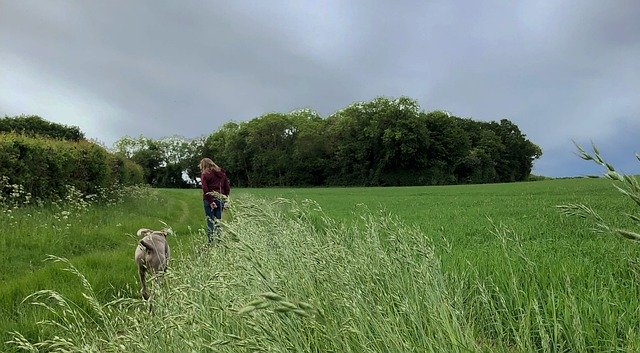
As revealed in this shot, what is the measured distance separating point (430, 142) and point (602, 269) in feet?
237

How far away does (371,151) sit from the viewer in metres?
76.6

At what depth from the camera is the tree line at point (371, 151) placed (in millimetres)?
74438

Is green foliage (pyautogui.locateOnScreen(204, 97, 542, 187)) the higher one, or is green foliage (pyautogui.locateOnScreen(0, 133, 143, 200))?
green foliage (pyautogui.locateOnScreen(204, 97, 542, 187))

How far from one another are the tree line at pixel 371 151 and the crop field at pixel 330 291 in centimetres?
6498

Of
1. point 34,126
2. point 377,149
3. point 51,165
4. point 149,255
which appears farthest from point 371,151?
point 149,255

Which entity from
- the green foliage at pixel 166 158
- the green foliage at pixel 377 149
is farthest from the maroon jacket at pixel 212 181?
the green foliage at pixel 166 158

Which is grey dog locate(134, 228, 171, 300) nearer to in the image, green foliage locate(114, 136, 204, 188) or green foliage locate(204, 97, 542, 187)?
green foliage locate(204, 97, 542, 187)

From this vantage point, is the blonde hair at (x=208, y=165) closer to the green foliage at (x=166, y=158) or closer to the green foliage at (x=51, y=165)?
the green foliage at (x=51, y=165)

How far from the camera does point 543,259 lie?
4680mm

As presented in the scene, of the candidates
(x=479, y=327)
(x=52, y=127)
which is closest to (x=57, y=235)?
(x=479, y=327)

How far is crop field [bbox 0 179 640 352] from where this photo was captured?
231cm

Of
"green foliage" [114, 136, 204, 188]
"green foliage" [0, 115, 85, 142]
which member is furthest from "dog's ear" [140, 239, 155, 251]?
"green foliage" [114, 136, 204, 188]

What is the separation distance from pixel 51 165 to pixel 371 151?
212ft

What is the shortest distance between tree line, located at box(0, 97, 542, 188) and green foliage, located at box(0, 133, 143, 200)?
58.7 meters
